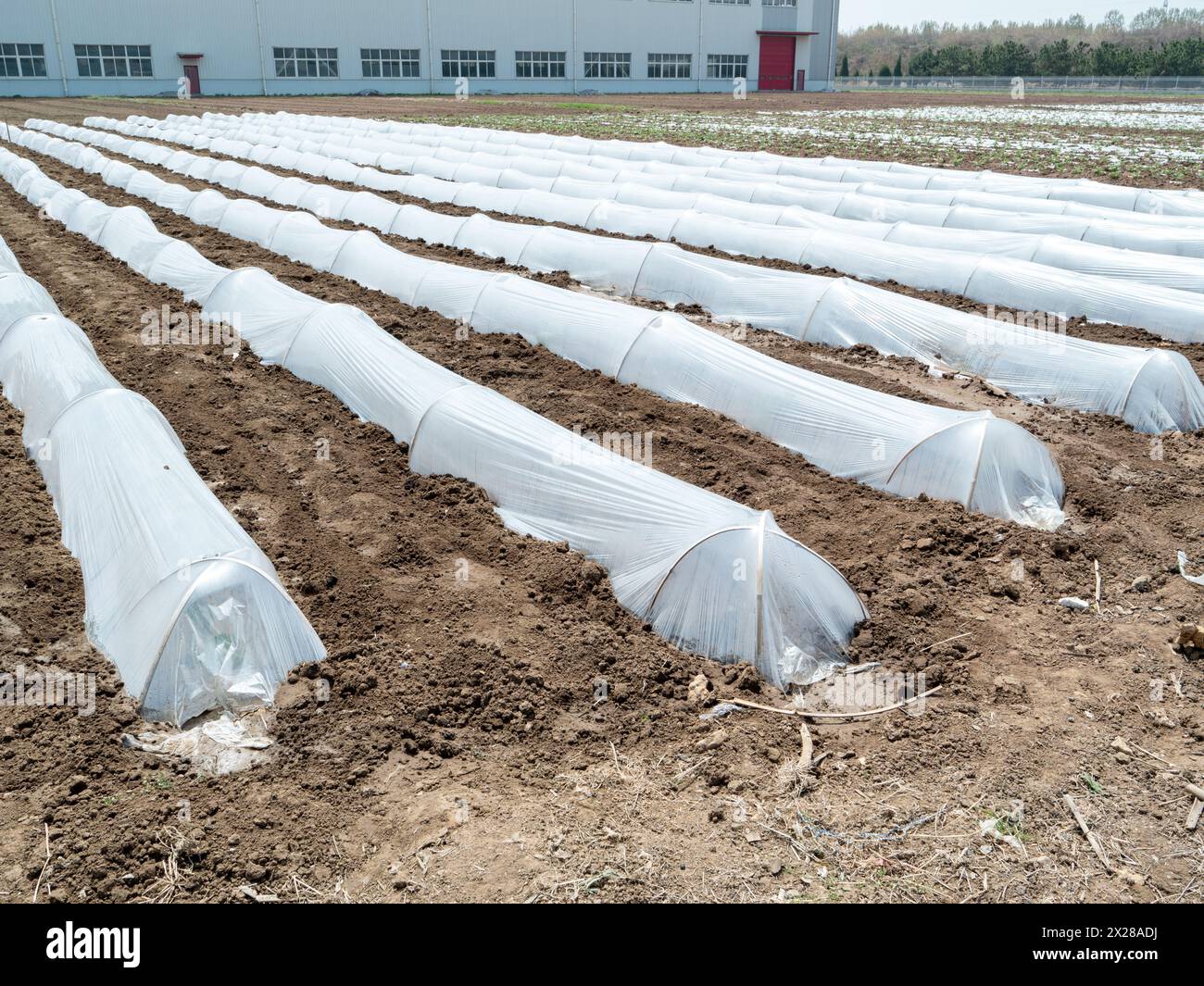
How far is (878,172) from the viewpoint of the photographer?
23328mm

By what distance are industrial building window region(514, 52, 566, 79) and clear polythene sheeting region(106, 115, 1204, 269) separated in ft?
127

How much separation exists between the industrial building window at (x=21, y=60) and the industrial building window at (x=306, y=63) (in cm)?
1215

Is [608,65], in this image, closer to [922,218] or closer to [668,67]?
[668,67]

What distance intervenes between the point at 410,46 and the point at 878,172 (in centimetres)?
4487

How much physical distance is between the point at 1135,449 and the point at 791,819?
6.21 metres

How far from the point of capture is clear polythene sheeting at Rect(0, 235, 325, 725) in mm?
5559

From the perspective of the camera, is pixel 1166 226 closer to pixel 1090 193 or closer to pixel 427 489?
pixel 1090 193

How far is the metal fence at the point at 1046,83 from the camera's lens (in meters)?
72.4

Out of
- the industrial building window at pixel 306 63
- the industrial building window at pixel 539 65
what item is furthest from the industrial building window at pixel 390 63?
the industrial building window at pixel 539 65

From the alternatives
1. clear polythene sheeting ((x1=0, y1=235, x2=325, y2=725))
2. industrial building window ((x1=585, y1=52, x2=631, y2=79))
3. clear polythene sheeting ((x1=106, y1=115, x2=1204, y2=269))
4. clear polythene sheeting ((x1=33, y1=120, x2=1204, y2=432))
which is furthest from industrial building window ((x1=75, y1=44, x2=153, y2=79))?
clear polythene sheeting ((x1=0, y1=235, x2=325, y2=725))

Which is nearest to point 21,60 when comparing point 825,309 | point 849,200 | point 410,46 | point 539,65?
point 410,46

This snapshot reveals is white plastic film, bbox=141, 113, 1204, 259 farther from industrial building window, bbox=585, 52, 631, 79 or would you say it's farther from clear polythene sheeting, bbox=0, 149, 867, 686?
industrial building window, bbox=585, 52, 631, 79

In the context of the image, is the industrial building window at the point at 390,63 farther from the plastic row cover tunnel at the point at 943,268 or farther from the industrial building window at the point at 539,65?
the plastic row cover tunnel at the point at 943,268

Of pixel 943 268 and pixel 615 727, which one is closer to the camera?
pixel 615 727
